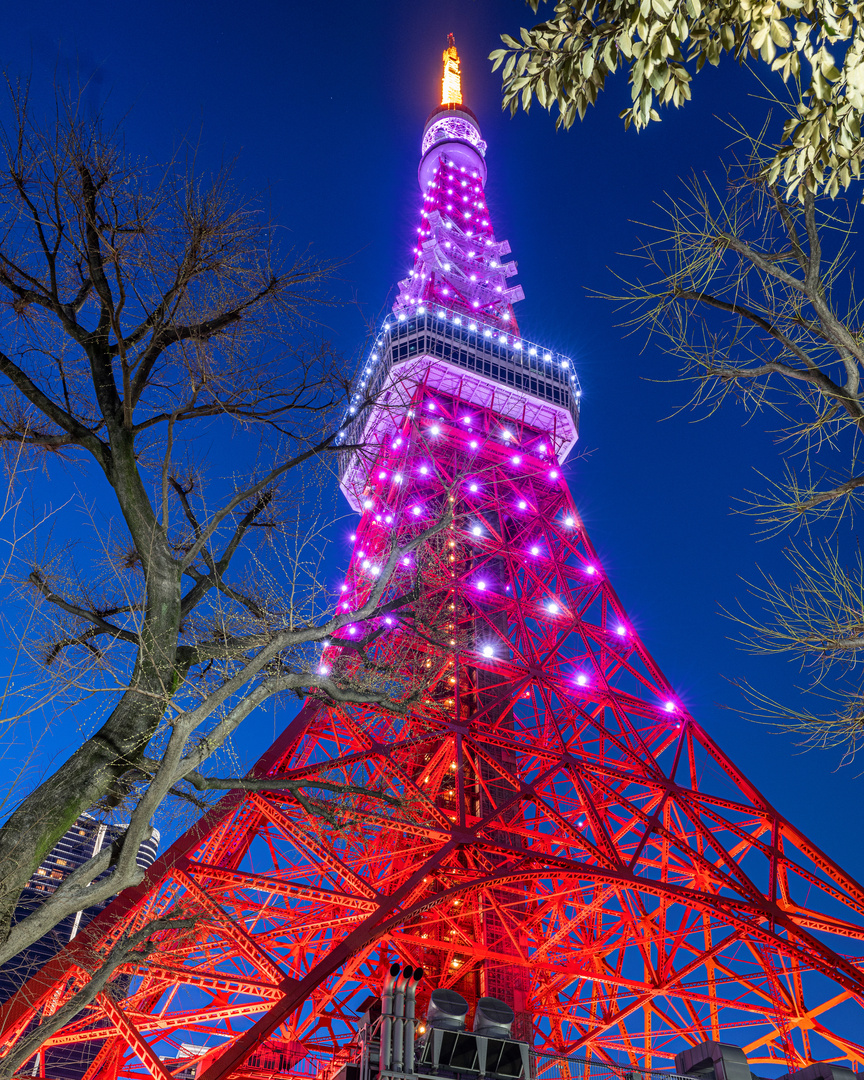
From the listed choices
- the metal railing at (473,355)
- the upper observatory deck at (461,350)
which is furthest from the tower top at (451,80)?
the metal railing at (473,355)

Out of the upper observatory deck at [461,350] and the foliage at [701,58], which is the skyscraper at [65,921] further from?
the upper observatory deck at [461,350]

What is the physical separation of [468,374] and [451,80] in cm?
3180

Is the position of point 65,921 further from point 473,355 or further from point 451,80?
point 451,80

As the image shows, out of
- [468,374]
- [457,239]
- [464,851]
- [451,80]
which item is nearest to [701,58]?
[464,851]

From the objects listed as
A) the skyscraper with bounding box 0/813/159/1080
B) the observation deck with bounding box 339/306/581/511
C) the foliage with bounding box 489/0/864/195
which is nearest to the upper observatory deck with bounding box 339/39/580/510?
the observation deck with bounding box 339/306/581/511

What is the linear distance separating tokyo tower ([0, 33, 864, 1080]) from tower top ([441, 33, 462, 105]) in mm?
29066

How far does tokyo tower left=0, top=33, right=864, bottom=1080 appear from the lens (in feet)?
27.1

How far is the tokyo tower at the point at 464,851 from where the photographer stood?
27.1 ft

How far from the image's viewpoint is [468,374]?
72.1 ft

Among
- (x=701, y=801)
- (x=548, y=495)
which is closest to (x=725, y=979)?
(x=701, y=801)

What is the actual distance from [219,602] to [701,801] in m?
9.80

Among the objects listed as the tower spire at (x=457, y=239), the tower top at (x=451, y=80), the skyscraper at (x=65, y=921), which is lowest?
the skyscraper at (x=65, y=921)

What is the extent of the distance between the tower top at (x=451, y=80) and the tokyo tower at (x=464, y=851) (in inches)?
1144

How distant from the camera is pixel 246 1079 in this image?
942 centimetres
